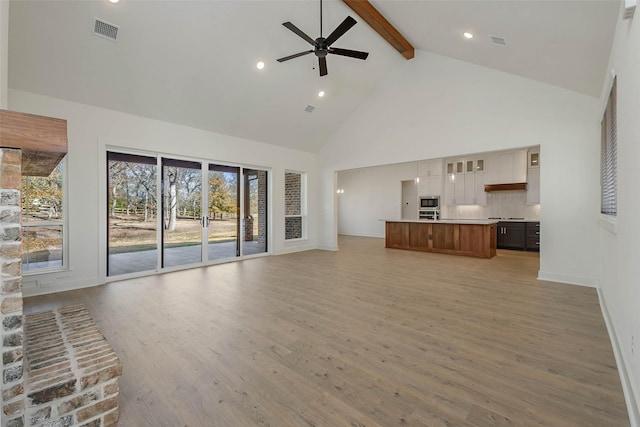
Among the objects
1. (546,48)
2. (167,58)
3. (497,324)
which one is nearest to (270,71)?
(167,58)

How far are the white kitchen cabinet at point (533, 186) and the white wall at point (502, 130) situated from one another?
Answer: 13.0ft

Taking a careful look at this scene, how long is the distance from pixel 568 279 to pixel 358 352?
4.26 metres

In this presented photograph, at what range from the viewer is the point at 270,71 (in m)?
5.19

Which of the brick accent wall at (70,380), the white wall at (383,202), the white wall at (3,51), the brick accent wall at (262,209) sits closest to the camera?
the brick accent wall at (70,380)

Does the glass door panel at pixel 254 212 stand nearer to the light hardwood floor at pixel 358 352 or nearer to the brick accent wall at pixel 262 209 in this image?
the brick accent wall at pixel 262 209

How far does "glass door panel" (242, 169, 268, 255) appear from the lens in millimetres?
6787

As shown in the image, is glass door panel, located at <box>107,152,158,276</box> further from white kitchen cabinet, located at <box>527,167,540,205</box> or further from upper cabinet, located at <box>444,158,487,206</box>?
white kitchen cabinet, located at <box>527,167,540,205</box>

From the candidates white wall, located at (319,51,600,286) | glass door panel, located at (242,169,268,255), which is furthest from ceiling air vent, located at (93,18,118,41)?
white wall, located at (319,51,600,286)

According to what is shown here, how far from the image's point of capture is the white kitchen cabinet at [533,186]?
792 centimetres

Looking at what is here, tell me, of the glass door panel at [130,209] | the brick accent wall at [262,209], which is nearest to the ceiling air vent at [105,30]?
the glass door panel at [130,209]

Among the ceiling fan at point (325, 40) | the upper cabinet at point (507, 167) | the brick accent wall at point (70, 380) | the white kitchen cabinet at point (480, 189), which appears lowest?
the brick accent wall at point (70, 380)

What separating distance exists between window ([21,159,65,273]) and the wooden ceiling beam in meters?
5.18

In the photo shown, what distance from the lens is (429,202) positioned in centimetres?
1003

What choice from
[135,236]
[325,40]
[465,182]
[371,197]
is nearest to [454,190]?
[465,182]
